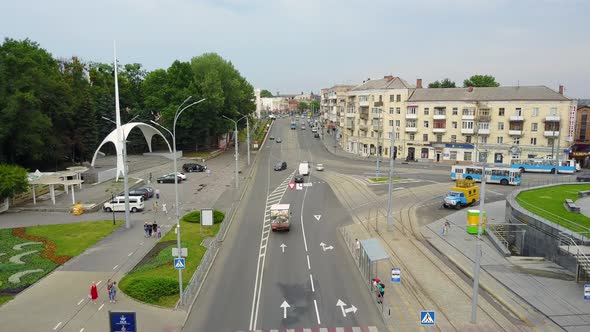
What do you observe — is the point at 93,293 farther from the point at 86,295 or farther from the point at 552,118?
the point at 552,118

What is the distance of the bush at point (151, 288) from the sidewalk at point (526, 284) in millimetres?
18451

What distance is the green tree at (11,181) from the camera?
42.8 m

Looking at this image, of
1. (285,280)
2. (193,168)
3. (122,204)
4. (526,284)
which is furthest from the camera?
(193,168)

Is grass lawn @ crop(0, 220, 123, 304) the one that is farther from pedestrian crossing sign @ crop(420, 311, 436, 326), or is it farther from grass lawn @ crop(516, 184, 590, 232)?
grass lawn @ crop(516, 184, 590, 232)

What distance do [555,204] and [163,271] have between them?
110ft

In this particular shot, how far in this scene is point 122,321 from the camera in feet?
56.0

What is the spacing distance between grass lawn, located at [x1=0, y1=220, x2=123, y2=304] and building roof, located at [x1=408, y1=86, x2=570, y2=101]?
6261 centimetres

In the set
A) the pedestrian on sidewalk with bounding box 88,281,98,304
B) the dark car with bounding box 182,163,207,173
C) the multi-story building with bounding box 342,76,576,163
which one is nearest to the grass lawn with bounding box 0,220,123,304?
the pedestrian on sidewalk with bounding box 88,281,98,304

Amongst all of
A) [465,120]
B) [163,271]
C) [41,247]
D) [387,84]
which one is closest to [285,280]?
[163,271]

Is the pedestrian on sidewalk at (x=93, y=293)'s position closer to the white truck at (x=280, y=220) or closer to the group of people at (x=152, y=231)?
the group of people at (x=152, y=231)

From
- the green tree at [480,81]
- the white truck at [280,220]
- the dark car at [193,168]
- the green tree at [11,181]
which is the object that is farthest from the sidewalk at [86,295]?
the green tree at [480,81]

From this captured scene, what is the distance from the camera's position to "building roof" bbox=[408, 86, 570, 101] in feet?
240

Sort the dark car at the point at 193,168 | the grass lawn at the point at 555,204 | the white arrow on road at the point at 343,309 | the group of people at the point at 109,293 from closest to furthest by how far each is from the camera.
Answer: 1. the white arrow on road at the point at 343,309
2. the group of people at the point at 109,293
3. the grass lawn at the point at 555,204
4. the dark car at the point at 193,168

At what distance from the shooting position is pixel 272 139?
4966 inches
